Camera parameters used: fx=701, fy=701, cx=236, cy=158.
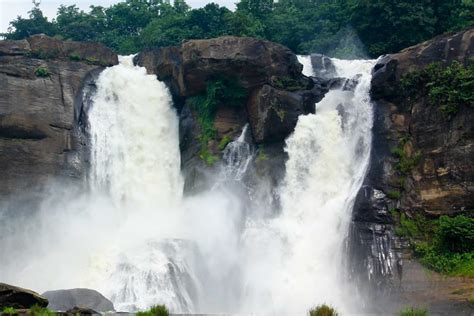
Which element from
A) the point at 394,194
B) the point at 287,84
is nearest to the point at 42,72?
the point at 287,84

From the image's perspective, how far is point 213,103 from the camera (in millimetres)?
38000

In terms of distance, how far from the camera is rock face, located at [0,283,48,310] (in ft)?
63.0

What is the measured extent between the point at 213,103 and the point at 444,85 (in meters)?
12.3

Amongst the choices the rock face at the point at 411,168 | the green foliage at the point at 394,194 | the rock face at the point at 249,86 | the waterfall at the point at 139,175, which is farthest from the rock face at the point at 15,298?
the rock face at the point at 249,86

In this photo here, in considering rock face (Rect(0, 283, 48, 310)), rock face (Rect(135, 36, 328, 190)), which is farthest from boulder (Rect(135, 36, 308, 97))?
rock face (Rect(0, 283, 48, 310))

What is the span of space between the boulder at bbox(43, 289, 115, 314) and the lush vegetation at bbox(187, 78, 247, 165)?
41.5 ft

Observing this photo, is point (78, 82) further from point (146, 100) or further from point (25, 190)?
point (25, 190)

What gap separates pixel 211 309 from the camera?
29.5 metres

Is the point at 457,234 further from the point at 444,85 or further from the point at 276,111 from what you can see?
the point at 276,111

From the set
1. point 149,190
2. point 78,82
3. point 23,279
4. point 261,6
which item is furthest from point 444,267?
point 261,6

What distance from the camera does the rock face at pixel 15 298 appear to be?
1920 centimetres

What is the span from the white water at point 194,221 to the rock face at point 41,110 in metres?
1.20

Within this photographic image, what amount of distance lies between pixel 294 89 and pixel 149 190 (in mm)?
9455

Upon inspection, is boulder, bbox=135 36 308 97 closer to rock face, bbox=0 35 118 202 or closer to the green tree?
rock face, bbox=0 35 118 202
